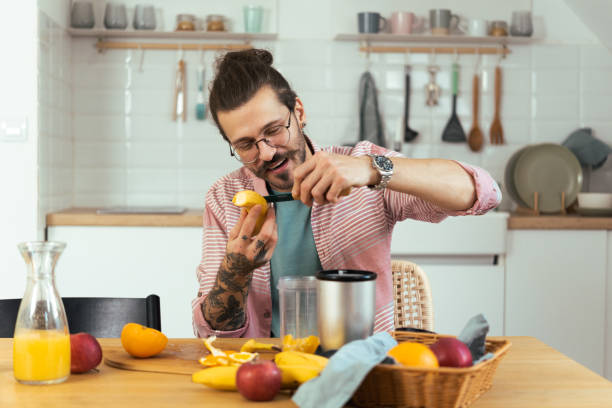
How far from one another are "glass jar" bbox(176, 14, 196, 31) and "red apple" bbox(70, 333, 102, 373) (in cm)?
233

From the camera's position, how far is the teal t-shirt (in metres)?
1.64

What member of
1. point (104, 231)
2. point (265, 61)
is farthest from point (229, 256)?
point (104, 231)

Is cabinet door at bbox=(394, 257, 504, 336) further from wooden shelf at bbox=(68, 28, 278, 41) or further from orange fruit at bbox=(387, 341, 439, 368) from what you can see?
orange fruit at bbox=(387, 341, 439, 368)

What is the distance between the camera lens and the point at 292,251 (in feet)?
5.43

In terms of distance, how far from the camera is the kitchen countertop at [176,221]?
9.25 feet

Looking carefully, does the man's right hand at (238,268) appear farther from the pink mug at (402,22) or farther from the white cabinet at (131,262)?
the pink mug at (402,22)

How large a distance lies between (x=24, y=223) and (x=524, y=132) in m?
2.30

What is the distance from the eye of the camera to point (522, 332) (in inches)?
115

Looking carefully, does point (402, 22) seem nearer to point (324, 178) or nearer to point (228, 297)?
point (228, 297)

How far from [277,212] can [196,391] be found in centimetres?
72

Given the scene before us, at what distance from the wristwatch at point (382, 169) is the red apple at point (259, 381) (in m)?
0.44

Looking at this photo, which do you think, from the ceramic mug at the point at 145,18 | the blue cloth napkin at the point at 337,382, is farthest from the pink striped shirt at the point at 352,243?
the ceramic mug at the point at 145,18

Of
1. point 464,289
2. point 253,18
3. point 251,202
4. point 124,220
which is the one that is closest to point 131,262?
point 124,220

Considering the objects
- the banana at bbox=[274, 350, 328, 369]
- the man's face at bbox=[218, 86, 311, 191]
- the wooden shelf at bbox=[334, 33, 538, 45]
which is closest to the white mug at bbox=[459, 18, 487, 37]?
the wooden shelf at bbox=[334, 33, 538, 45]
